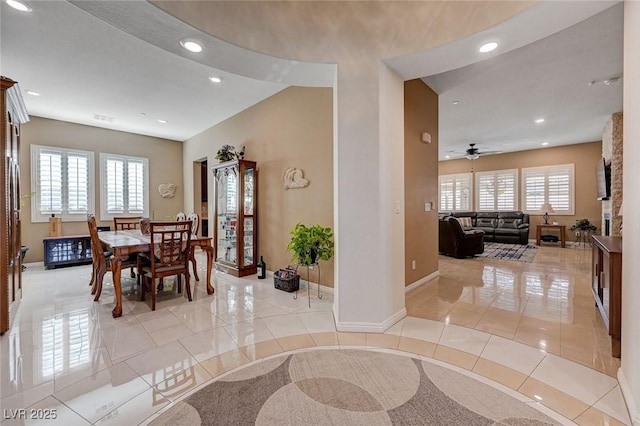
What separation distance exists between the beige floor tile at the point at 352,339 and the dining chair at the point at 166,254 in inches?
81.7

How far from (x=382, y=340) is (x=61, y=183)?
279 inches

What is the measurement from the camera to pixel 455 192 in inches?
401

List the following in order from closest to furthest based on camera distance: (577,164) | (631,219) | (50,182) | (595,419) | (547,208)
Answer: (595,419), (631,219), (50,182), (577,164), (547,208)

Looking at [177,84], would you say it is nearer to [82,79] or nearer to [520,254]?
[82,79]

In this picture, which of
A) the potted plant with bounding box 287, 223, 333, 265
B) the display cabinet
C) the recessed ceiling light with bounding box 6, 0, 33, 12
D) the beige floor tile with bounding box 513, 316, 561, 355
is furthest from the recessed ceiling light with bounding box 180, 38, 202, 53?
the beige floor tile with bounding box 513, 316, 561, 355

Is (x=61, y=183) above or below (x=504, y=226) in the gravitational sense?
above

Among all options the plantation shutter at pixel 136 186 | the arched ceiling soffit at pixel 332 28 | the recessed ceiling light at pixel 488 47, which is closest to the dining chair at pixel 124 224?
the plantation shutter at pixel 136 186

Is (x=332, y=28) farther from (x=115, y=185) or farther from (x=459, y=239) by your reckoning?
(x=115, y=185)

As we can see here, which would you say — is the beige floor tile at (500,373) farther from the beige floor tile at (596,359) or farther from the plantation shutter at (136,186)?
the plantation shutter at (136,186)

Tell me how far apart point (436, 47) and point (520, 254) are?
6.08 m

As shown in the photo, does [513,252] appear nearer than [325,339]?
No

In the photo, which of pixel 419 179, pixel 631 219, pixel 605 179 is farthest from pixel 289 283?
pixel 605 179

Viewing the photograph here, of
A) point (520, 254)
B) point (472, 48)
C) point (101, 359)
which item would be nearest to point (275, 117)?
point (472, 48)

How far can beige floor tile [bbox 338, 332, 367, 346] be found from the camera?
236 centimetres
